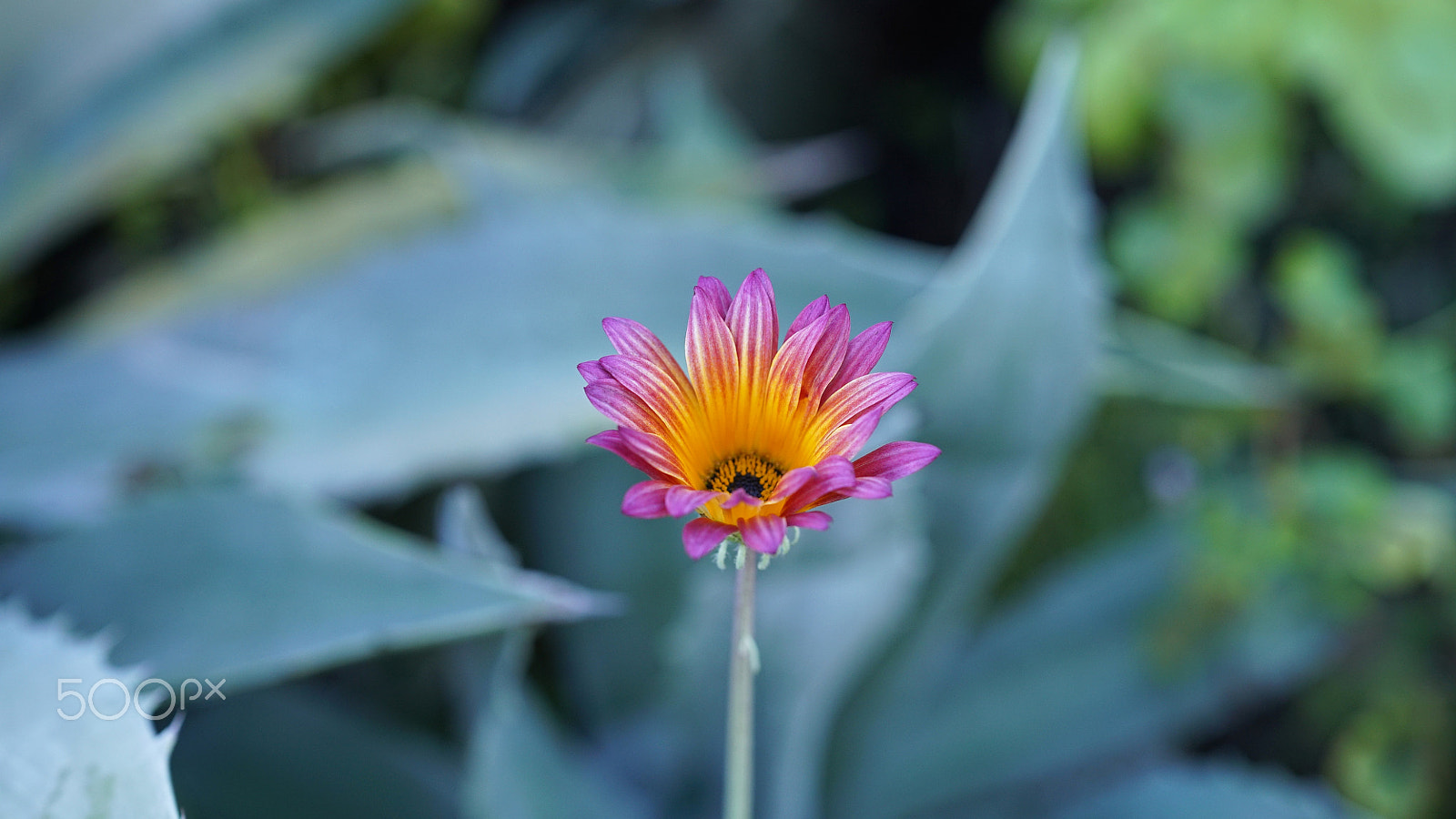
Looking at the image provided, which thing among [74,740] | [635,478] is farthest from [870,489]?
[635,478]

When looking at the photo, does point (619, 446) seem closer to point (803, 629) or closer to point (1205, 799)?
point (803, 629)

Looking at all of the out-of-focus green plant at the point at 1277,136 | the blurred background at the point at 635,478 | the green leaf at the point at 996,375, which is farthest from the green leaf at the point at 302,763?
the out-of-focus green plant at the point at 1277,136

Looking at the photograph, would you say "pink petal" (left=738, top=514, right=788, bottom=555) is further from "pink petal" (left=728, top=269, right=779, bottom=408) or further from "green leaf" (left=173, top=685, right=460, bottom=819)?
"green leaf" (left=173, top=685, right=460, bottom=819)

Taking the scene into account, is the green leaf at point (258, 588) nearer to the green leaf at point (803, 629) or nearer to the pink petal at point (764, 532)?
the green leaf at point (803, 629)

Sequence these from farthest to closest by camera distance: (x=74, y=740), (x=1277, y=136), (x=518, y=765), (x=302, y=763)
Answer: (x=1277, y=136)
(x=302, y=763)
(x=518, y=765)
(x=74, y=740)

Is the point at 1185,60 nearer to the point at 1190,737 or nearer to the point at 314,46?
the point at 1190,737

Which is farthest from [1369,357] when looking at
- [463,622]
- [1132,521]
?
[463,622]
